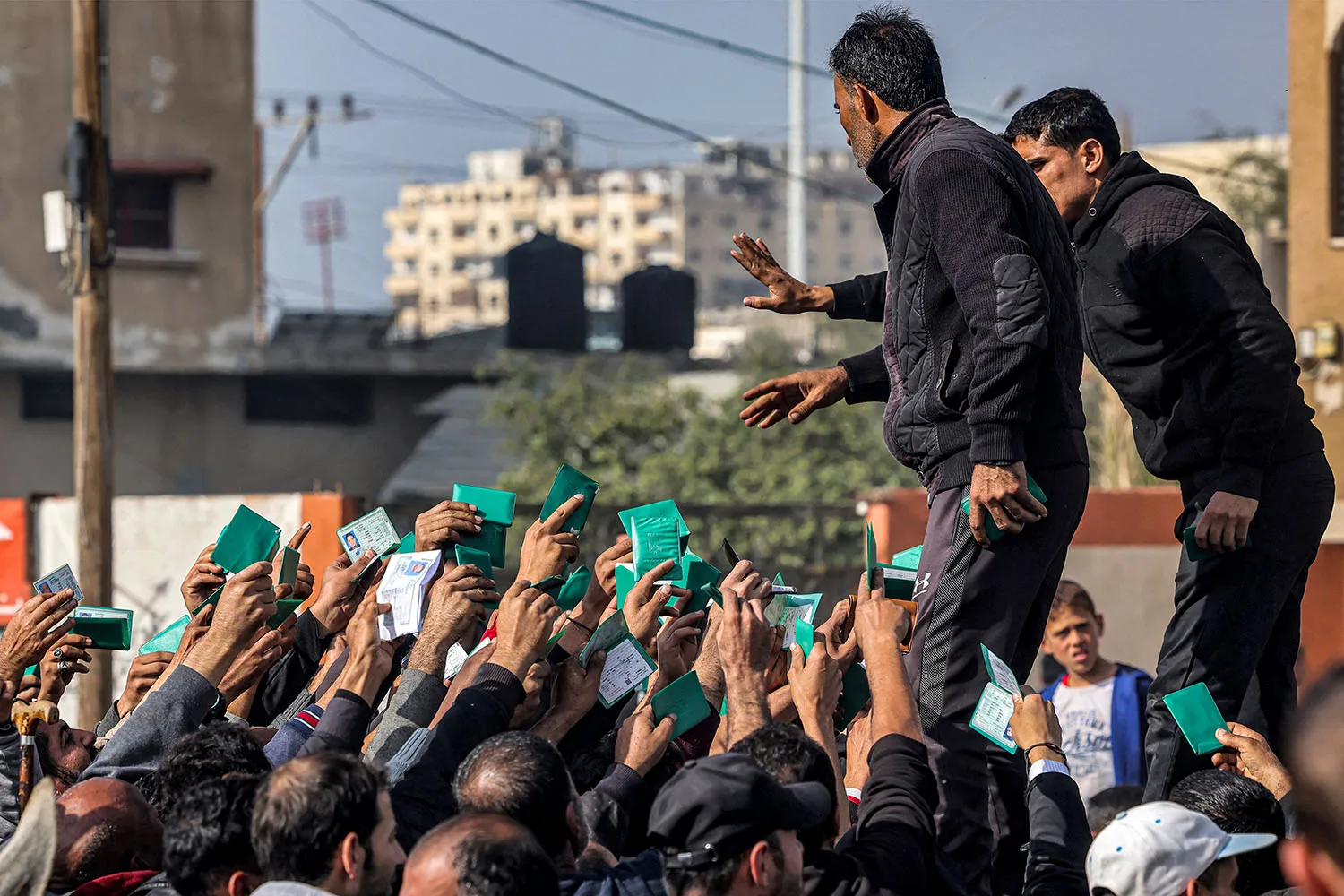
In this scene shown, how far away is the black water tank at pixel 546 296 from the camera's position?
1168 inches

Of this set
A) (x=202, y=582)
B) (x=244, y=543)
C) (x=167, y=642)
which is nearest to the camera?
(x=244, y=543)

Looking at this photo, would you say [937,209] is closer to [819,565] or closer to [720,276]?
[819,565]

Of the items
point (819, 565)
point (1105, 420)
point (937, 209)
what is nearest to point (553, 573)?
point (937, 209)

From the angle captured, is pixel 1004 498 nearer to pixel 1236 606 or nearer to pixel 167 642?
pixel 1236 606

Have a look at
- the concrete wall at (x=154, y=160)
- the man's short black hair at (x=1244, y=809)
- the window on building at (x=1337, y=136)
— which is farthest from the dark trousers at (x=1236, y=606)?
the concrete wall at (x=154, y=160)

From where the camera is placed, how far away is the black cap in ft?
9.58

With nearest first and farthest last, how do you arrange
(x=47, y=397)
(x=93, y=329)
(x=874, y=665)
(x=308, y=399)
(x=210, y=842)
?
(x=210, y=842) → (x=874, y=665) → (x=93, y=329) → (x=47, y=397) → (x=308, y=399)

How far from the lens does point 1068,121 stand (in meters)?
4.33

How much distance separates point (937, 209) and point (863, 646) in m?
0.97

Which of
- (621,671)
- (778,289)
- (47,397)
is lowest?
(621,671)

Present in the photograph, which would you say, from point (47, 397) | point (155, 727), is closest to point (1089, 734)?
point (155, 727)

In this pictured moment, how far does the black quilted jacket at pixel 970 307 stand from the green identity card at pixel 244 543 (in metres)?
1.75

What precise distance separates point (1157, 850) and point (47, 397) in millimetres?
24201

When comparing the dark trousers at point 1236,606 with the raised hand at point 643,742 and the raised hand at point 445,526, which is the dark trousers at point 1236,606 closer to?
the raised hand at point 643,742
